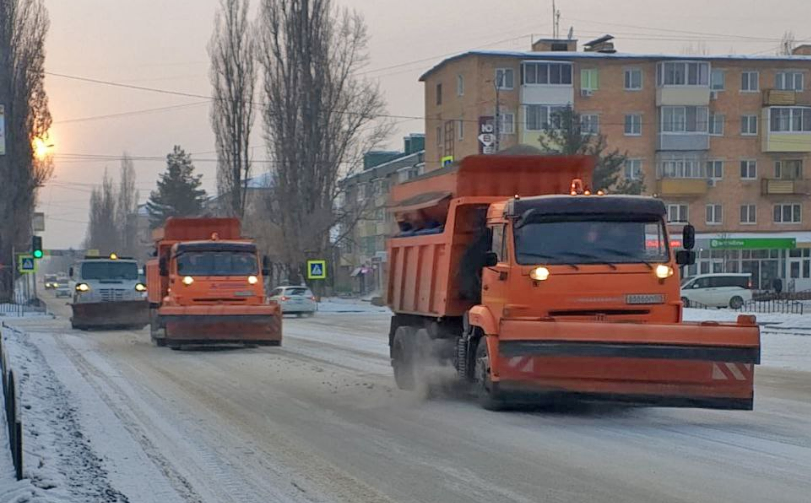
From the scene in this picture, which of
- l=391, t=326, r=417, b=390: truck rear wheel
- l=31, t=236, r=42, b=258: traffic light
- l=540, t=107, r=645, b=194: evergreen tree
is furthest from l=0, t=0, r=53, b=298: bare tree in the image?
l=391, t=326, r=417, b=390: truck rear wheel

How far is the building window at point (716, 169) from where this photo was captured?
72125mm

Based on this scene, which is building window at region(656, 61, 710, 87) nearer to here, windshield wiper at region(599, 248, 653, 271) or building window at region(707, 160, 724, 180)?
building window at region(707, 160, 724, 180)

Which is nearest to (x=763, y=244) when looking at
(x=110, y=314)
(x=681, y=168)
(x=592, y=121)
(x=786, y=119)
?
(x=681, y=168)

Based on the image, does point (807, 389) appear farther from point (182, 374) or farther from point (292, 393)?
point (182, 374)

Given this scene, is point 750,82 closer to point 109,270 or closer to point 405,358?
point 109,270

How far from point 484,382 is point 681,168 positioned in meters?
61.3

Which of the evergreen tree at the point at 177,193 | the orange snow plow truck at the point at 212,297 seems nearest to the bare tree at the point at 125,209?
the evergreen tree at the point at 177,193

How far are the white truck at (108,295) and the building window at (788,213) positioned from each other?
48662mm

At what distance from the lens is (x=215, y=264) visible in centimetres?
2552

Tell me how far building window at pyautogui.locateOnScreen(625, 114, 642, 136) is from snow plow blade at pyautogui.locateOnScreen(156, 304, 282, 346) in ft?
166

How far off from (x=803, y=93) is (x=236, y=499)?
71.2 metres

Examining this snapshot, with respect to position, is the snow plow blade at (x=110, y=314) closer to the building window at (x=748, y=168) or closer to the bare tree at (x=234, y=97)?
the bare tree at (x=234, y=97)

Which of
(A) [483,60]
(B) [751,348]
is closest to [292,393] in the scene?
(B) [751,348]

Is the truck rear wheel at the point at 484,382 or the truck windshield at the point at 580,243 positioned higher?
the truck windshield at the point at 580,243
